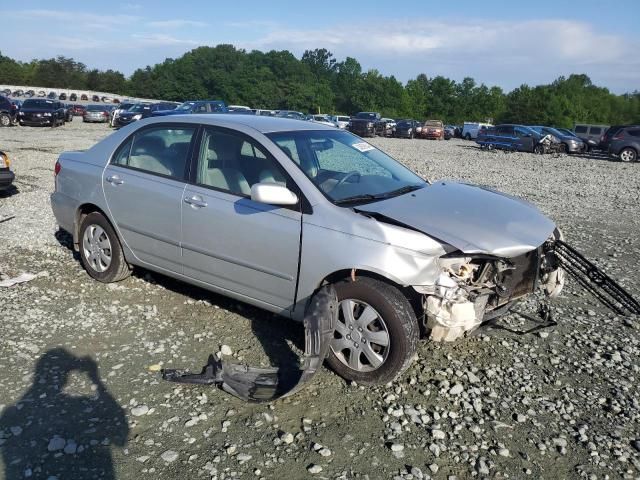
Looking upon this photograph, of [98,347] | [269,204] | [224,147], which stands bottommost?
[98,347]

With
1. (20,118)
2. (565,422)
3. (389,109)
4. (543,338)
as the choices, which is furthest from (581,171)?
(389,109)

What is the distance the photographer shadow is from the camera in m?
2.85

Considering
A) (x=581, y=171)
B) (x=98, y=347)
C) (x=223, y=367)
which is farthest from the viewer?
(x=581, y=171)

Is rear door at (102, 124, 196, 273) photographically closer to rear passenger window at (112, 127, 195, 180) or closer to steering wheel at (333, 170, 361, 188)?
rear passenger window at (112, 127, 195, 180)

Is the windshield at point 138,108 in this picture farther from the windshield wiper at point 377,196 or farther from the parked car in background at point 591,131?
the windshield wiper at point 377,196

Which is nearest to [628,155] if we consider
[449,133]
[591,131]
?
[591,131]

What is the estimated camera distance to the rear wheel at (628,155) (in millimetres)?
26281

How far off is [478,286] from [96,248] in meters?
3.69

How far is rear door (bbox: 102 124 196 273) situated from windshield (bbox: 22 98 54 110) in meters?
31.2

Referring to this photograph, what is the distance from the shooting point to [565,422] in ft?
11.3

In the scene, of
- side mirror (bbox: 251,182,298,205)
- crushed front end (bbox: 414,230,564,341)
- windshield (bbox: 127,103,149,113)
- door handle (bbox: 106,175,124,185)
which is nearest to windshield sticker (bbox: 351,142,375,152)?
side mirror (bbox: 251,182,298,205)

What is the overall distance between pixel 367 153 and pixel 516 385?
233cm

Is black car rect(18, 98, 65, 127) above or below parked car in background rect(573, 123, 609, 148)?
below

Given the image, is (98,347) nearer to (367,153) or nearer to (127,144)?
(127,144)
